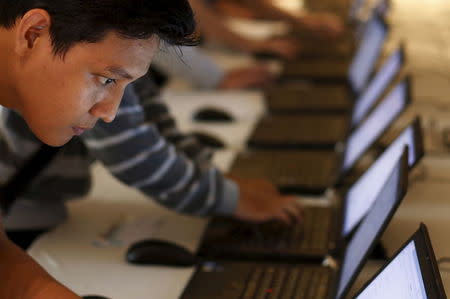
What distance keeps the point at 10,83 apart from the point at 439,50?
2.52m

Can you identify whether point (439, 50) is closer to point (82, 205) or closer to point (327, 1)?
point (327, 1)

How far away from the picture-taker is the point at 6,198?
231cm

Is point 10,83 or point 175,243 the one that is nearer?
point 10,83

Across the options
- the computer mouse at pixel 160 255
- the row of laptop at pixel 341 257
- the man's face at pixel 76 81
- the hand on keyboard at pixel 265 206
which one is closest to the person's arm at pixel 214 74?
the hand on keyboard at pixel 265 206

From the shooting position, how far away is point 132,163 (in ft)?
5.82

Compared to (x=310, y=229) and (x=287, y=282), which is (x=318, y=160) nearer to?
(x=310, y=229)

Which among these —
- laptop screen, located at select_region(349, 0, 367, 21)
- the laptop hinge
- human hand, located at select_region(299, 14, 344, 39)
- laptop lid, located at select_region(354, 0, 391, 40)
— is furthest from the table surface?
laptop screen, located at select_region(349, 0, 367, 21)

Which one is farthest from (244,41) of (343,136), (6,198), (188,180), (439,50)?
(188,180)

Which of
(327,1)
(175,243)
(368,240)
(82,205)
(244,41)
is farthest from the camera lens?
(327,1)

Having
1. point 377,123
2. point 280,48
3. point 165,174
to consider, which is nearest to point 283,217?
point 165,174

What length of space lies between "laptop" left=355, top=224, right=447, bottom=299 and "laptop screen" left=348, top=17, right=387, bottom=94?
1.73 metres

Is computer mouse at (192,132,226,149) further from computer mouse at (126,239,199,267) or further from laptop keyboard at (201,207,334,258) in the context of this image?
computer mouse at (126,239,199,267)

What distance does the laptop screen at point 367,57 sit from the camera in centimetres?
293

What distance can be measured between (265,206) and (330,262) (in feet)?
0.86
